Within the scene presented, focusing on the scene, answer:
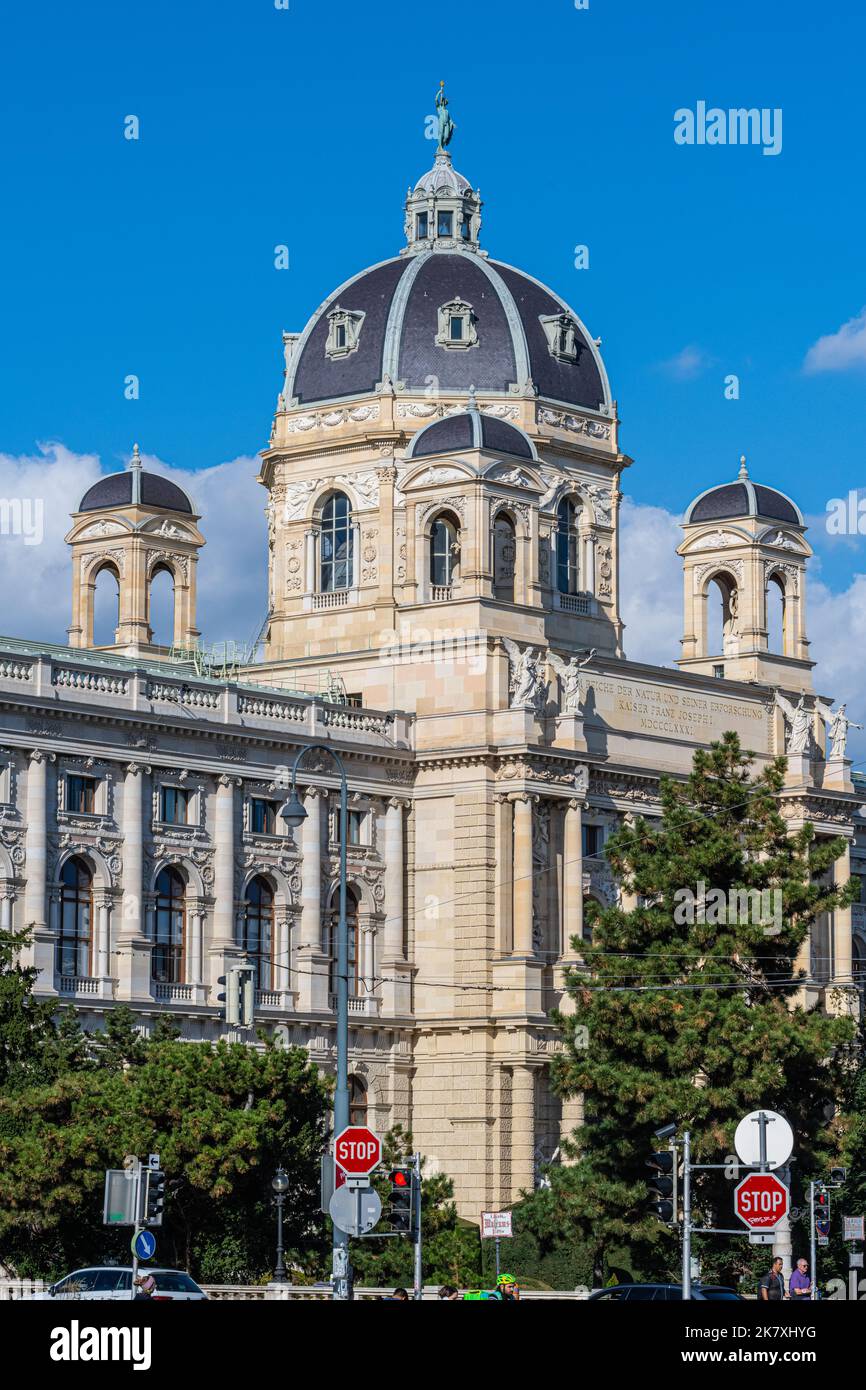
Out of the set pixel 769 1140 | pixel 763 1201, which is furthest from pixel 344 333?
pixel 763 1201

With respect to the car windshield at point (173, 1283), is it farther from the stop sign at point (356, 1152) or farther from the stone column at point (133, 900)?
the stone column at point (133, 900)

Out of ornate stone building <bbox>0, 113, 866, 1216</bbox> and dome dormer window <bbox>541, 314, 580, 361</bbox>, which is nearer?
ornate stone building <bbox>0, 113, 866, 1216</bbox>

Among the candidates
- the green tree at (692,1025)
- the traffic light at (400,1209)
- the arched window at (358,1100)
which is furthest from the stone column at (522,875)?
the traffic light at (400,1209)

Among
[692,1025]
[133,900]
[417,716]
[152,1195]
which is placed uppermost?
[417,716]

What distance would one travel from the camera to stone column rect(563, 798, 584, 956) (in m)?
90.0

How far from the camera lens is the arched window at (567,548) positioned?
101625mm

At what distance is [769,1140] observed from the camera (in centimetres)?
4069

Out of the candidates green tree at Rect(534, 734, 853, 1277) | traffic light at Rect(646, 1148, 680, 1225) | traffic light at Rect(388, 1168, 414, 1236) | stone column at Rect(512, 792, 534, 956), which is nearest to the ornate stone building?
stone column at Rect(512, 792, 534, 956)

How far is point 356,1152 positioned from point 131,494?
56585 millimetres

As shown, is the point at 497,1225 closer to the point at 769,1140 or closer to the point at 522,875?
the point at 769,1140

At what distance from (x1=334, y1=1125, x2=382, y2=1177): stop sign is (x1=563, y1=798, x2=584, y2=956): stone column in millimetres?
44195

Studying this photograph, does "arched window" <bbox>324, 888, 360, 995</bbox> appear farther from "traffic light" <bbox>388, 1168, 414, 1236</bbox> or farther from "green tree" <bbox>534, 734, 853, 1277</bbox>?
"traffic light" <bbox>388, 1168, 414, 1236</bbox>

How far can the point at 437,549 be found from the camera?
318 ft
